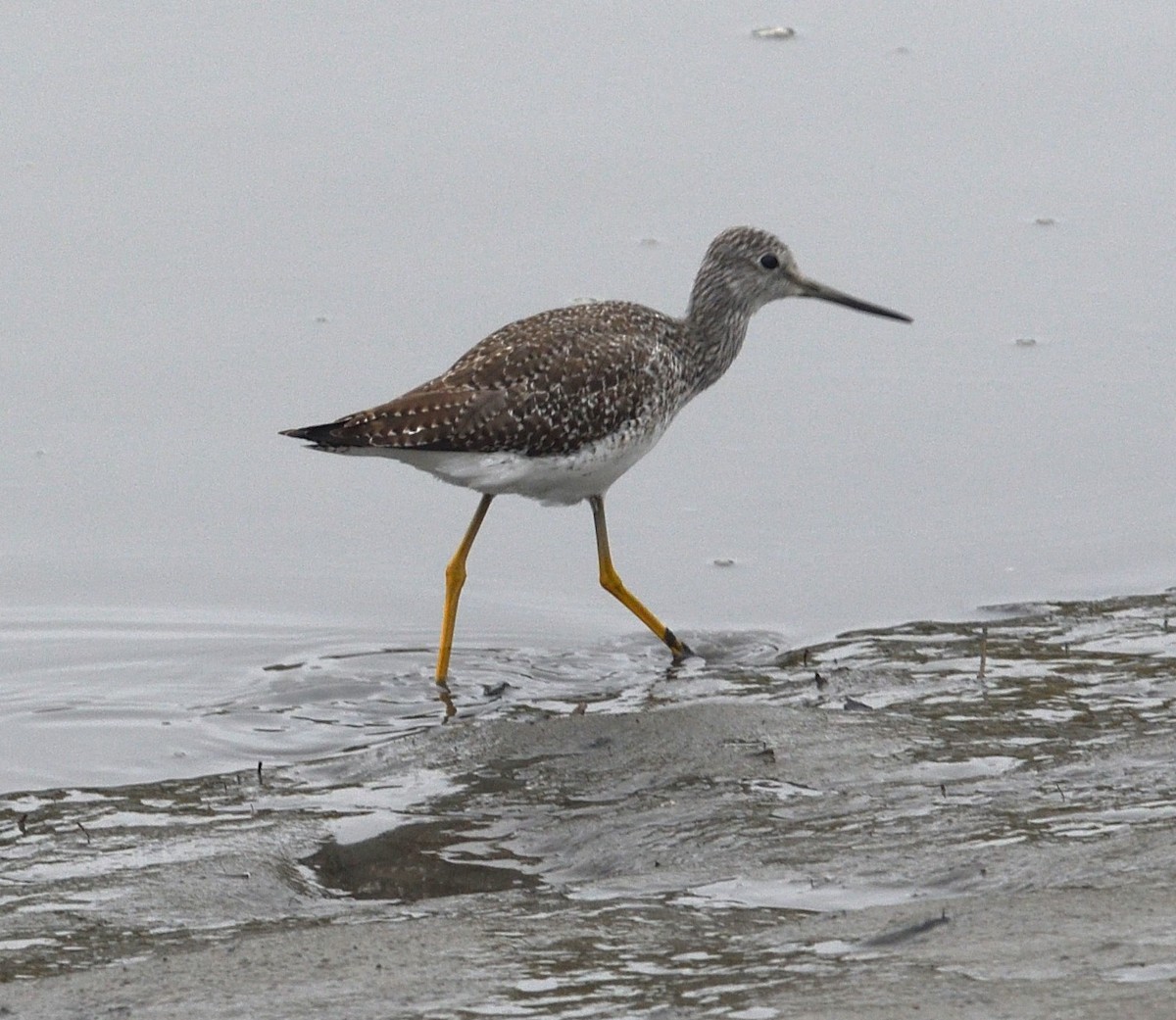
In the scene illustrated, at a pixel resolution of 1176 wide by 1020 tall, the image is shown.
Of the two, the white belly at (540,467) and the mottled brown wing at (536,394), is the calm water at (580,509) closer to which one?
the white belly at (540,467)

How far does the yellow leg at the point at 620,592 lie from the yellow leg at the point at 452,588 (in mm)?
470

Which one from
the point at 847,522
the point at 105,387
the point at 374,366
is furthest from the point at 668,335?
the point at 105,387

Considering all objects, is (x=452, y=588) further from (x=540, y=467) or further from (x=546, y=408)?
(x=546, y=408)

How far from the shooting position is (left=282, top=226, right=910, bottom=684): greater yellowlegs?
A: 7312 mm

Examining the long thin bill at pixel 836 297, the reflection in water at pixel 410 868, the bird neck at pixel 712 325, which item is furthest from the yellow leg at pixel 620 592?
the reflection in water at pixel 410 868

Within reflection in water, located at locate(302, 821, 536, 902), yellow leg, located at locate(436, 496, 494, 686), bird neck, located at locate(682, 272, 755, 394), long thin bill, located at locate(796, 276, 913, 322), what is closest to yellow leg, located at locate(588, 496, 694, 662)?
Answer: yellow leg, located at locate(436, 496, 494, 686)

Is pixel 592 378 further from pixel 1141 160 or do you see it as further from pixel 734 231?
pixel 1141 160

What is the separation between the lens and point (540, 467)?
757cm

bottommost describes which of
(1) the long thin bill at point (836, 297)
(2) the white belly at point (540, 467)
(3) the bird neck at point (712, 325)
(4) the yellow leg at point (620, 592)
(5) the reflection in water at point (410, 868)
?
(5) the reflection in water at point (410, 868)

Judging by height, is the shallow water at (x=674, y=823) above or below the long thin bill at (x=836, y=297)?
below

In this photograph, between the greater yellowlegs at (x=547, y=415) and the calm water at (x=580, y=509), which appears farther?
the greater yellowlegs at (x=547, y=415)

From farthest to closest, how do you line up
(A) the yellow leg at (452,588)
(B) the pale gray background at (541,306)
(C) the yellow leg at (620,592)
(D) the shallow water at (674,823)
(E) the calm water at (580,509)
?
A: (B) the pale gray background at (541,306)
(C) the yellow leg at (620,592)
(A) the yellow leg at (452,588)
(E) the calm water at (580,509)
(D) the shallow water at (674,823)

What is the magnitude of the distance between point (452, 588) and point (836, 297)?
2.33 metres

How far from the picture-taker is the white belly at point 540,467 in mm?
7434
